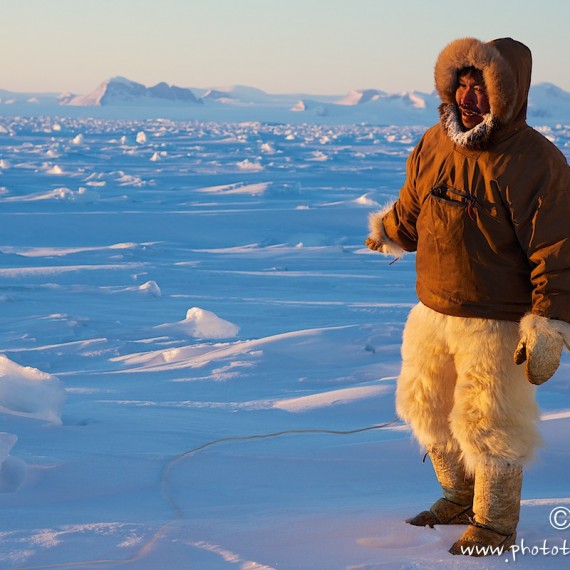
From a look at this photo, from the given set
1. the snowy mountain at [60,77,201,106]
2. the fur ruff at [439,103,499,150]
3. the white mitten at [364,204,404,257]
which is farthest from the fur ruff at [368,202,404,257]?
the snowy mountain at [60,77,201,106]

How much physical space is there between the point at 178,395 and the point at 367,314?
2.79 metres

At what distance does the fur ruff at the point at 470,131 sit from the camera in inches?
80.3

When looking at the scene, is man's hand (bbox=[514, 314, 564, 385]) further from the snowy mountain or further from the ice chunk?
the snowy mountain

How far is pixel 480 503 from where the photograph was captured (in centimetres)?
212

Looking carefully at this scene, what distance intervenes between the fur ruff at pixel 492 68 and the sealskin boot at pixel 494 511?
825 mm

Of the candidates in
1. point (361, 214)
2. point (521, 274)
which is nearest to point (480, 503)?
point (521, 274)

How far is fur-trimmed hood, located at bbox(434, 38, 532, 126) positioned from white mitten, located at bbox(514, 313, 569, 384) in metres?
0.47

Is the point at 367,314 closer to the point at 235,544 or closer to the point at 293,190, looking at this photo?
the point at 235,544

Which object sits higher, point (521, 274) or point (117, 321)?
point (521, 274)

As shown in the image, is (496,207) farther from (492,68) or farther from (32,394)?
(32,394)

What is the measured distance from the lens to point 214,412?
12.3 ft

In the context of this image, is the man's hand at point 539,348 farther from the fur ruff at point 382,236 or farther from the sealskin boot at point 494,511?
the fur ruff at point 382,236

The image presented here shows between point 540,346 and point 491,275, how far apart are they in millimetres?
224

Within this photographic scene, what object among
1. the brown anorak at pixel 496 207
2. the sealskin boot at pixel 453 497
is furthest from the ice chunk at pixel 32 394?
the brown anorak at pixel 496 207
